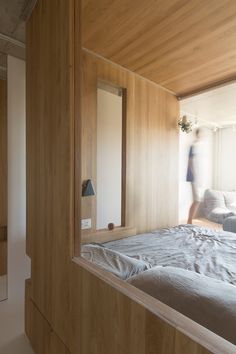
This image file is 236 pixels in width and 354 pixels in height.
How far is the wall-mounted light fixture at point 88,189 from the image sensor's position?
2.11m

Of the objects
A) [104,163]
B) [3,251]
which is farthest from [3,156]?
[104,163]

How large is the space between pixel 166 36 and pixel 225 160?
2.89 meters

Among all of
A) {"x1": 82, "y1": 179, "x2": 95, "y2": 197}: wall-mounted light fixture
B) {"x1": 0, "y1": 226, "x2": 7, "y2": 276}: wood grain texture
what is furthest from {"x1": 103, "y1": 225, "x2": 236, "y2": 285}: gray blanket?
{"x1": 0, "y1": 226, "x2": 7, "y2": 276}: wood grain texture

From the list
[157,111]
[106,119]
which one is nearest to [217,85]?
[157,111]

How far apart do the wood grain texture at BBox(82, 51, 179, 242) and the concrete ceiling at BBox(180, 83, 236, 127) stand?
42cm

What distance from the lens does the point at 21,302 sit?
90.4 inches

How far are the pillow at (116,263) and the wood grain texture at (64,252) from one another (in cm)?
26

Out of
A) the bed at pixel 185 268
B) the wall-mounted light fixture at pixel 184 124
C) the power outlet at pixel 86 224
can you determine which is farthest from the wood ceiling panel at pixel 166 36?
the bed at pixel 185 268

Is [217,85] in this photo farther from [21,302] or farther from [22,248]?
[21,302]

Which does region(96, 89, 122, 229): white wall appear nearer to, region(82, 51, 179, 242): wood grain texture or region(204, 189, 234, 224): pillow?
region(82, 51, 179, 242): wood grain texture

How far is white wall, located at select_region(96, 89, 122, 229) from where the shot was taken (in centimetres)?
260

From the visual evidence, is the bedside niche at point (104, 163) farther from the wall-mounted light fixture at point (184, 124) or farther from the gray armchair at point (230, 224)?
the gray armchair at point (230, 224)

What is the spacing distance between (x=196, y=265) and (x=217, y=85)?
2274mm

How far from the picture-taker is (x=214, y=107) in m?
3.69
